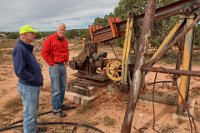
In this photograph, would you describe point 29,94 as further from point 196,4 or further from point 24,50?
point 196,4

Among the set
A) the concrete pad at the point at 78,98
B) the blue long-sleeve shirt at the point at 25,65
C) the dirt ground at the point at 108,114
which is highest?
the blue long-sleeve shirt at the point at 25,65

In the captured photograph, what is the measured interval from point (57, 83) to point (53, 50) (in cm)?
71

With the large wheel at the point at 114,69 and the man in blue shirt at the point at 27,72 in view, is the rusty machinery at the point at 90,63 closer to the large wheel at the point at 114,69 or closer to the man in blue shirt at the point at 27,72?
the large wheel at the point at 114,69

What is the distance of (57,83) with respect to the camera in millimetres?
5191

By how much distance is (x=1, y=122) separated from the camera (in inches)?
207

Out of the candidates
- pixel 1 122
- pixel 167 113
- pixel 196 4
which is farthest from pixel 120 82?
pixel 1 122

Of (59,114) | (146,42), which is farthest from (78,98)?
(146,42)

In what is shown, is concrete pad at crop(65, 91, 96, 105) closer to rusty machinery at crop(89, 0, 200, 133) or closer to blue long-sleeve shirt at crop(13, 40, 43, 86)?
rusty machinery at crop(89, 0, 200, 133)

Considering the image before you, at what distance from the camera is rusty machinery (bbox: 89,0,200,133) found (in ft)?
8.82

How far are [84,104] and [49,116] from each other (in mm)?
973

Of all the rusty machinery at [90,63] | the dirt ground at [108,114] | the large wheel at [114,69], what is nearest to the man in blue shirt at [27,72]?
the dirt ground at [108,114]

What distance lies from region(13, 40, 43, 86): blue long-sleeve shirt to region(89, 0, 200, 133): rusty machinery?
1.51 metres

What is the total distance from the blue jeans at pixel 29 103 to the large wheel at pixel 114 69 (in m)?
2.71

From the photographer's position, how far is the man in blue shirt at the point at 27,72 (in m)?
3.54
